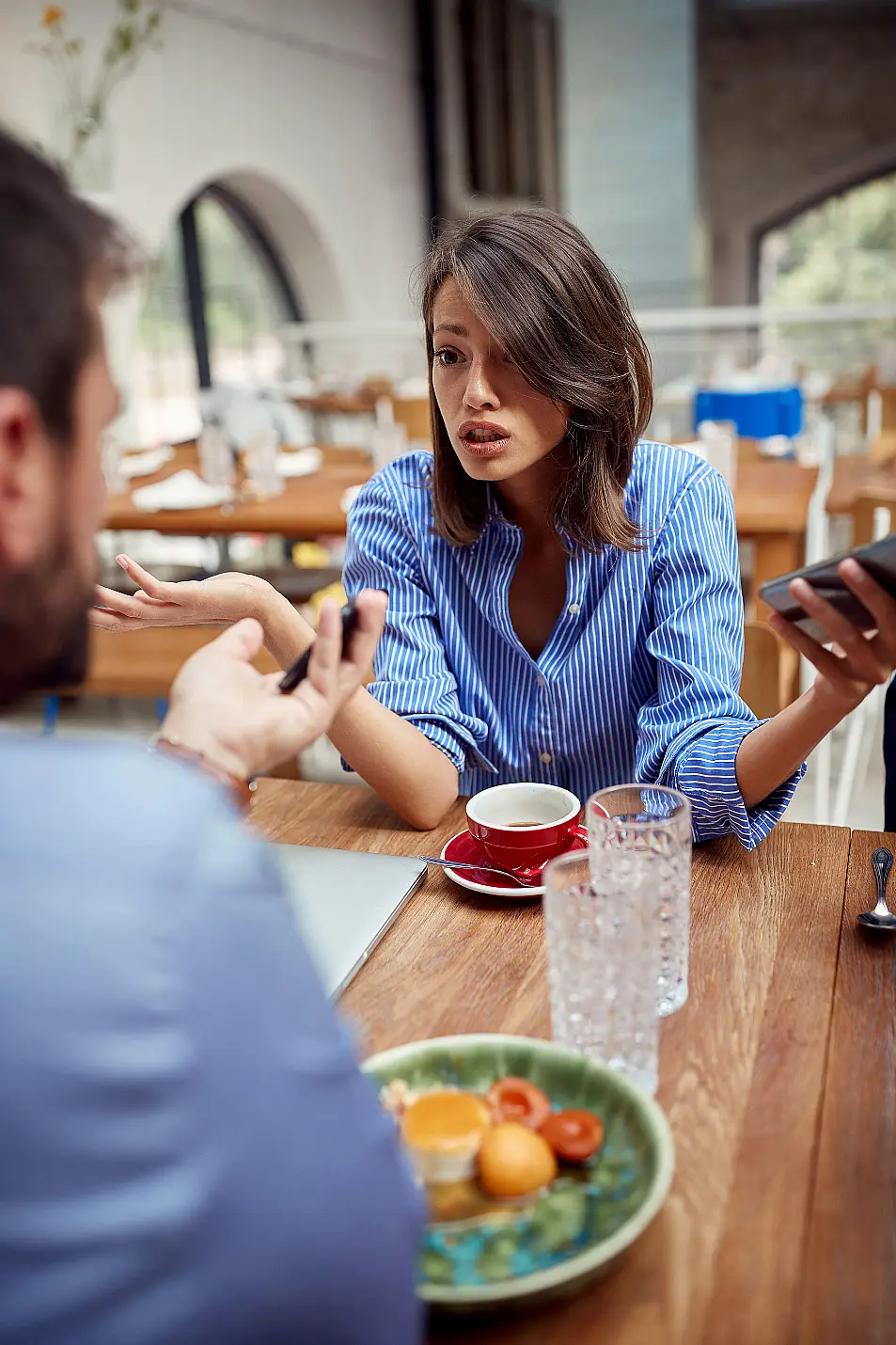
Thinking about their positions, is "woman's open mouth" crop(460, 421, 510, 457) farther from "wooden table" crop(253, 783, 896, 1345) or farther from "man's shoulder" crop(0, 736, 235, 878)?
"man's shoulder" crop(0, 736, 235, 878)

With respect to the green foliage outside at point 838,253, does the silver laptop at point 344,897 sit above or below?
below

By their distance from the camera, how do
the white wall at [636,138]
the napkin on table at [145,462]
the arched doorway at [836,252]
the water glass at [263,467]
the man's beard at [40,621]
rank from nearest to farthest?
1. the man's beard at [40,621]
2. the water glass at [263,467]
3. the napkin on table at [145,462]
4. the white wall at [636,138]
5. the arched doorway at [836,252]

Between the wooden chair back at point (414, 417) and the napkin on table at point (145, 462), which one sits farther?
the wooden chair back at point (414, 417)

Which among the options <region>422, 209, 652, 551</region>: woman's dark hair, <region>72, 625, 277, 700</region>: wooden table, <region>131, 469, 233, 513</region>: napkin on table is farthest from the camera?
<region>131, 469, 233, 513</region>: napkin on table

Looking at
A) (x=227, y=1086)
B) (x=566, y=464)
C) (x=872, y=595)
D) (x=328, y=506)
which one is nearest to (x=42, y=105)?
(x=328, y=506)

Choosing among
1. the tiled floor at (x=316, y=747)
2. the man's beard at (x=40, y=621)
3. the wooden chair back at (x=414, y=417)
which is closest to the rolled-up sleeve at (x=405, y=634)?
the man's beard at (x=40, y=621)

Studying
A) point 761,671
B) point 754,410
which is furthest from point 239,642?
point 754,410

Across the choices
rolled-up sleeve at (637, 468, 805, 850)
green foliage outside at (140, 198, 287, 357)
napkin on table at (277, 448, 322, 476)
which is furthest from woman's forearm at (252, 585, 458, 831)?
green foliage outside at (140, 198, 287, 357)

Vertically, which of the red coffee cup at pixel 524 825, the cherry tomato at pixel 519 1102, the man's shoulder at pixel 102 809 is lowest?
the cherry tomato at pixel 519 1102

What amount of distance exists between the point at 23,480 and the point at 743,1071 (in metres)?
0.59

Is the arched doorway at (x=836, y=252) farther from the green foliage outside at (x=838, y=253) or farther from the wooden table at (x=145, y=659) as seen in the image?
the wooden table at (x=145, y=659)

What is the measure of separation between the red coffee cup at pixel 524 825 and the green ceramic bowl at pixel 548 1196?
307 millimetres

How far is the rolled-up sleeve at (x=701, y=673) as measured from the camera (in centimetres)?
115

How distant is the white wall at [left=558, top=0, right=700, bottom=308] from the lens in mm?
6973
